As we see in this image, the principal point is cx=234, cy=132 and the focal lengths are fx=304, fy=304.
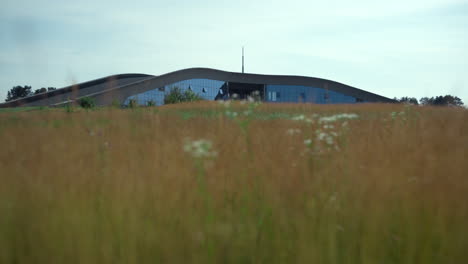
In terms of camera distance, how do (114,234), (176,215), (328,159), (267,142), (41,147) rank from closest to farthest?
(114,234) < (176,215) < (328,159) < (41,147) < (267,142)

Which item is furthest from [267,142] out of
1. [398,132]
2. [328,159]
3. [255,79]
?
[255,79]

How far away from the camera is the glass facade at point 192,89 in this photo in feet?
167

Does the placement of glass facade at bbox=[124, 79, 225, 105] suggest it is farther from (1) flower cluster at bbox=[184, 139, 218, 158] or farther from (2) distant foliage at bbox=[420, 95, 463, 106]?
(1) flower cluster at bbox=[184, 139, 218, 158]

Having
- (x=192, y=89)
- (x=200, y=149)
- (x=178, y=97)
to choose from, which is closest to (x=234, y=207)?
(x=200, y=149)

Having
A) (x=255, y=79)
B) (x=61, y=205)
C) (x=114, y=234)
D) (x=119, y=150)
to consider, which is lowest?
(x=114, y=234)

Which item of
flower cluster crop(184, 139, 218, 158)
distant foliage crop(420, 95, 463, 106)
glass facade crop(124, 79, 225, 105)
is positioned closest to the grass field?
flower cluster crop(184, 139, 218, 158)

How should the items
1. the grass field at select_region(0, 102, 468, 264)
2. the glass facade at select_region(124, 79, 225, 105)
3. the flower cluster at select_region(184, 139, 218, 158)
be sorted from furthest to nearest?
the glass facade at select_region(124, 79, 225, 105) → the flower cluster at select_region(184, 139, 218, 158) → the grass field at select_region(0, 102, 468, 264)

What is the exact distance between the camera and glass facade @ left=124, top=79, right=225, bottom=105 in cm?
5081

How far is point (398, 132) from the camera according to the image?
396 cm

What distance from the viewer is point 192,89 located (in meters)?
56.7

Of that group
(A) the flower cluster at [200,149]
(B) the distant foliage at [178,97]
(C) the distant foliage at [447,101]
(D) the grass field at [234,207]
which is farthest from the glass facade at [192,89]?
(A) the flower cluster at [200,149]

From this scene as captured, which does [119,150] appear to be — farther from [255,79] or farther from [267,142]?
[255,79]

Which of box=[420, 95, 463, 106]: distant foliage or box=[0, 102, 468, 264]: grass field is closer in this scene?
box=[0, 102, 468, 264]: grass field

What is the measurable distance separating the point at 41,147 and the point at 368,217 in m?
3.08
